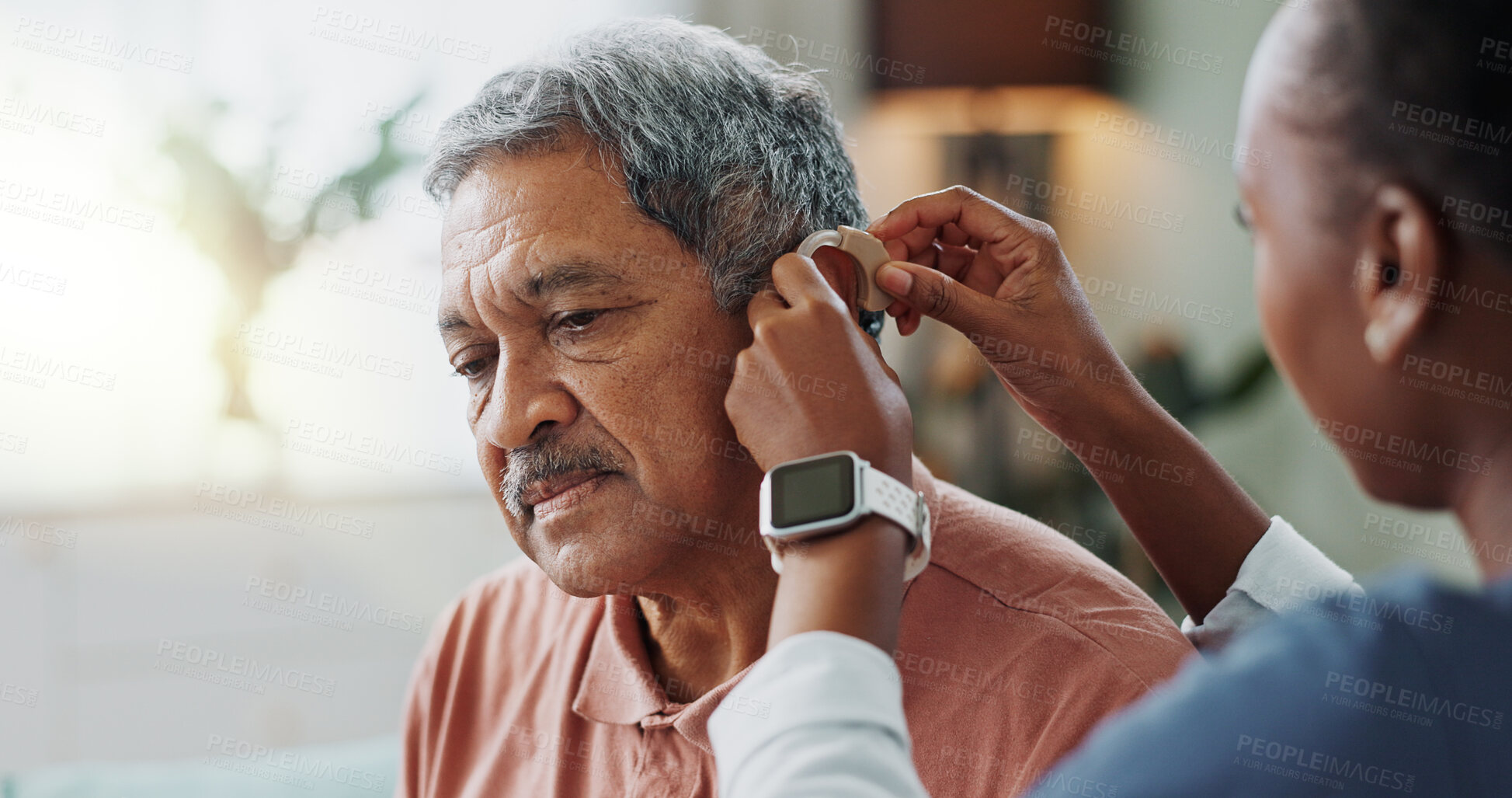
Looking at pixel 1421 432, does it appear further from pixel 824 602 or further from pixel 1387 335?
pixel 824 602

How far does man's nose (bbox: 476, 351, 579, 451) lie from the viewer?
1.21m

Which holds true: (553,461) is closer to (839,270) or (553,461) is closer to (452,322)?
(452,322)

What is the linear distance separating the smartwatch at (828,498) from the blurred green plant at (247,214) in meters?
2.56

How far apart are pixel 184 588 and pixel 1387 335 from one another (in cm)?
329

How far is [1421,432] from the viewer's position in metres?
0.71

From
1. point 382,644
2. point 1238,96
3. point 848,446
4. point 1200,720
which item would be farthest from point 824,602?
point 1238,96

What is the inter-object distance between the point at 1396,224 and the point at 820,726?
0.50 metres

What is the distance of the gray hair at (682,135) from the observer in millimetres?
1235
